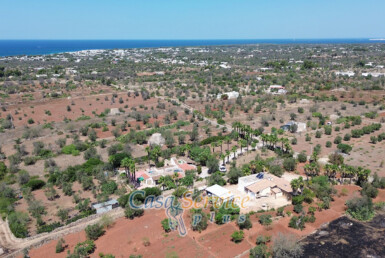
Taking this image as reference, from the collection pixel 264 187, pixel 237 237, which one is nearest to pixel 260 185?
pixel 264 187

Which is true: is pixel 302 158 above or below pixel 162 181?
below

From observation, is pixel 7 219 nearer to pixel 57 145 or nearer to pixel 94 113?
pixel 57 145

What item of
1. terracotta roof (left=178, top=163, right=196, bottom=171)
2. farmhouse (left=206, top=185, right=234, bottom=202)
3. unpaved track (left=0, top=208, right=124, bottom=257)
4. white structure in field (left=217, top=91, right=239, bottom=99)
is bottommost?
unpaved track (left=0, top=208, right=124, bottom=257)

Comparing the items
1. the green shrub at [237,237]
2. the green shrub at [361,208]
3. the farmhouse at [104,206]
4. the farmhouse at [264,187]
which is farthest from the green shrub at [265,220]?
the farmhouse at [104,206]

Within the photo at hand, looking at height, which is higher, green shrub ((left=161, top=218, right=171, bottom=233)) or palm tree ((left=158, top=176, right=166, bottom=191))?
palm tree ((left=158, top=176, right=166, bottom=191))

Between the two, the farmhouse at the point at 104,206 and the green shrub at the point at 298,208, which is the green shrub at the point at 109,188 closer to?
the farmhouse at the point at 104,206

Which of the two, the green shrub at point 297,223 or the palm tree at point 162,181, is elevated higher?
the palm tree at point 162,181

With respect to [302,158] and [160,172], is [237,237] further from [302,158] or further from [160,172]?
[302,158]

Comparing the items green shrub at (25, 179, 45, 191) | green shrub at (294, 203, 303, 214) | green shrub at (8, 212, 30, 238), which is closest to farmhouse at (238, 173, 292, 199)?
green shrub at (294, 203, 303, 214)

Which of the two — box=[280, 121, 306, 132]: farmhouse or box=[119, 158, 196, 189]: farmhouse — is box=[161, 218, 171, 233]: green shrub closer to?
box=[119, 158, 196, 189]: farmhouse

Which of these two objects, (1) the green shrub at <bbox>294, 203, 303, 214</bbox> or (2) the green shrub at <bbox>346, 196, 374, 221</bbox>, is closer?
(2) the green shrub at <bbox>346, 196, 374, 221</bbox>
